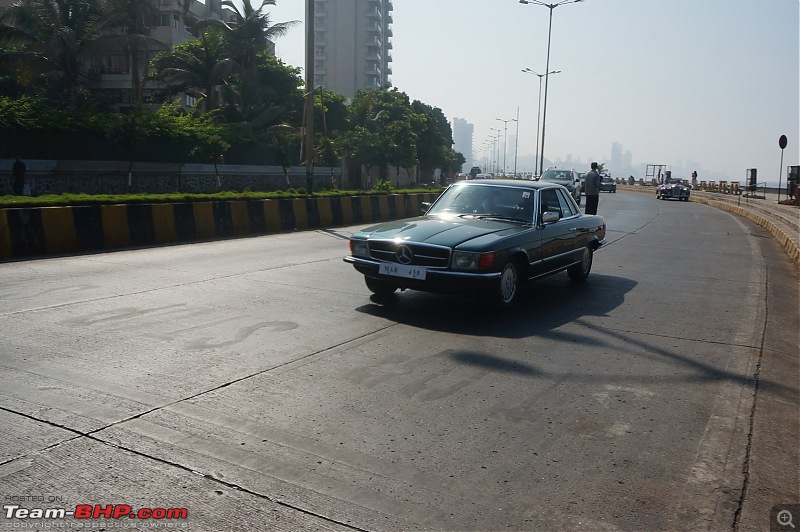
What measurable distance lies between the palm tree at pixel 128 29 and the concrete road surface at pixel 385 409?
1275 inches

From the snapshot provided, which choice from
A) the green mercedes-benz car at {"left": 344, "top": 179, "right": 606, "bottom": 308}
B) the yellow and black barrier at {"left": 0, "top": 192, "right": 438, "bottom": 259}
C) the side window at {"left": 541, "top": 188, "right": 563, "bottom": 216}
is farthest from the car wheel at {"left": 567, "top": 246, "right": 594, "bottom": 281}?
the yellow and black barrier at {"left": 0, "top": 192, "right": 438, "bottom": 259}

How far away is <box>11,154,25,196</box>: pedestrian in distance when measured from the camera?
80.0 feet

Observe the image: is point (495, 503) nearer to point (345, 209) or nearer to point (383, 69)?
point (345, 209)

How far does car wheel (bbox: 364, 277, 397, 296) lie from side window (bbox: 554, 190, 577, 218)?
287 centimetres

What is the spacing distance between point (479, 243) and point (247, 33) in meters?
41.0

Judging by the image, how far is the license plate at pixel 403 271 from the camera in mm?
7929

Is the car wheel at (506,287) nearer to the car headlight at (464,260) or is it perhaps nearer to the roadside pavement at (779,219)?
the car headlight at (464,260)

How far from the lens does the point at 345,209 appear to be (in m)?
21.8

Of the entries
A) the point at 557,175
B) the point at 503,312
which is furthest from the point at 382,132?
the point at 503,312

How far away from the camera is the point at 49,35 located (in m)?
37.1

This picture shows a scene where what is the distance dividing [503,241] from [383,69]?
12600cm

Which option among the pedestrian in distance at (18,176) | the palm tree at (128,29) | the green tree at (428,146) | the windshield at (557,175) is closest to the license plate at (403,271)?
the pedestrian in distance at (18,176)

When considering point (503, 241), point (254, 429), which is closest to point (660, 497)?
point (254, 429)

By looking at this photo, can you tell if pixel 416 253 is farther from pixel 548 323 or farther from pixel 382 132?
pixel 382 132
